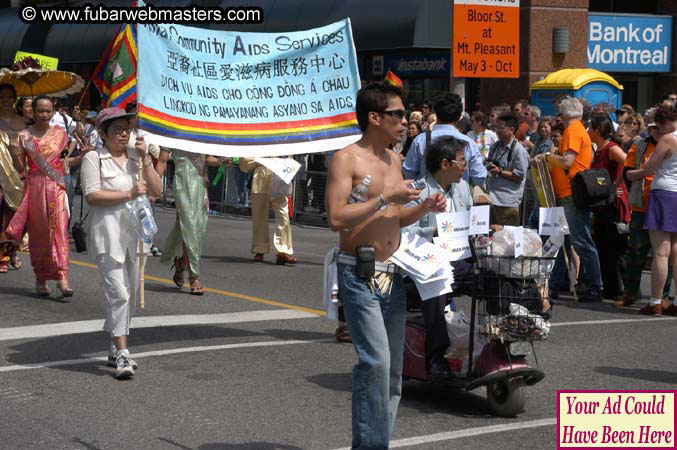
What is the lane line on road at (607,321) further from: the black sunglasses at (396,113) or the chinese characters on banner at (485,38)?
the chinese characters on banner at (485,38)

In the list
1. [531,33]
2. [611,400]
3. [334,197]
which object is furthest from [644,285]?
[531,33]

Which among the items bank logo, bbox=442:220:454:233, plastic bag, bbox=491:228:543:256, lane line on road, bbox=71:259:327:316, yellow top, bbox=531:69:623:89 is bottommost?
lane line on road, bbox=71:259:327:316

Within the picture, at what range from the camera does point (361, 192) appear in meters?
5.81

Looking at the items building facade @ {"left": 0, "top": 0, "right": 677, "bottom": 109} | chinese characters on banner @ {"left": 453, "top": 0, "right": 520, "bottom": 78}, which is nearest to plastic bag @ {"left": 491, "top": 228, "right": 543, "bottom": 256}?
chinese characters on banner @ {"left": 453, "top": 0, "right": 520, "bottom": 78}

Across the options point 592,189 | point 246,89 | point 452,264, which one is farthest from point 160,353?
point 592,189

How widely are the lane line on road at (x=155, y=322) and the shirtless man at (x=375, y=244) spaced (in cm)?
455

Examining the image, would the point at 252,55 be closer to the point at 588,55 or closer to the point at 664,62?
the point at 588,55

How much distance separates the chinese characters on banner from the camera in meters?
16.2

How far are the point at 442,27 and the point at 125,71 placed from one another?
1408cm

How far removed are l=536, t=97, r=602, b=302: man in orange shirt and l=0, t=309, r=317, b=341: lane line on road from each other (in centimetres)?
306

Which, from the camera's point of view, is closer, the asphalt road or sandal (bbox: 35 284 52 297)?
the asphalt road

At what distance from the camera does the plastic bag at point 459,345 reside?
742 cm

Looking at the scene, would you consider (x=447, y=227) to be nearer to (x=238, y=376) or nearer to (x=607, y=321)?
(x=238, y=376)

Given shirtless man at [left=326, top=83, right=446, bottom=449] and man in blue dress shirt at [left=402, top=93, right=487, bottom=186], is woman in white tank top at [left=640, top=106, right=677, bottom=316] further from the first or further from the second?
shirtless man at [left=326, top=83, right=446, bottom=449]
